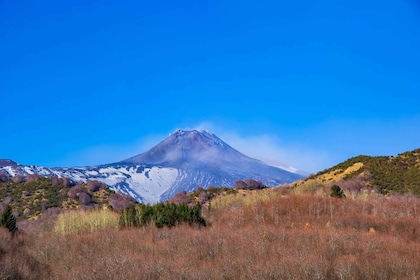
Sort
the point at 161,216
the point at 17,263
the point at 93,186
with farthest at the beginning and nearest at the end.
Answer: the point at 93,186, the point at 161,216, the point at 17,263

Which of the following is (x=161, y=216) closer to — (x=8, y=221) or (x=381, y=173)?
(x=8, y=221)

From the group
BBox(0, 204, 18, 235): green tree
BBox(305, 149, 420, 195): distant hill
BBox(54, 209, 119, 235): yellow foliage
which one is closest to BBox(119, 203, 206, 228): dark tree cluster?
BBox(54, 209, 119, 235): yellow foliage

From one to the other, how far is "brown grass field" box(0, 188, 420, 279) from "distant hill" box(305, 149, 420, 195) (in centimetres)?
1677

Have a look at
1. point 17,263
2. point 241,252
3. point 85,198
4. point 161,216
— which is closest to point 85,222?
point 161,216

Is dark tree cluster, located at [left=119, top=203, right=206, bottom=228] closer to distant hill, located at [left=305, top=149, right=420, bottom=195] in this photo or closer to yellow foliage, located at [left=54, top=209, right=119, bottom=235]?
yellow foliage, located at [left=54, top=209, right=119, bottom=235]

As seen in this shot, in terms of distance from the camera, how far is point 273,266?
7.82 metres

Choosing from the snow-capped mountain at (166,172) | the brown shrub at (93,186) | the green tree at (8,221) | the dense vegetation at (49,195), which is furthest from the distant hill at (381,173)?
the snow-capped mountain at (166,172)

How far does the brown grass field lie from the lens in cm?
776

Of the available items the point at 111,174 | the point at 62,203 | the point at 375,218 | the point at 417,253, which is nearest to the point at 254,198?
the point at 375,218

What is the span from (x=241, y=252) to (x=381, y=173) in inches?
1155

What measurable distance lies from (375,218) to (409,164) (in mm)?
25801

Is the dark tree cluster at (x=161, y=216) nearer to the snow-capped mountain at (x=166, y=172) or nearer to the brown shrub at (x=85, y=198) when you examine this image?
the brown shrub at (x=85, y=198)

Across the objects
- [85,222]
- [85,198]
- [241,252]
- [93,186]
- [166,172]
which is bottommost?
[241,252]

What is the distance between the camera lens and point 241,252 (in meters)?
9.45
